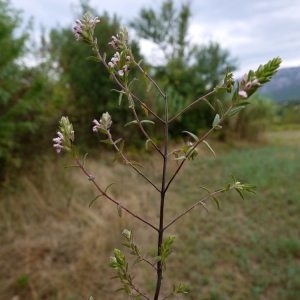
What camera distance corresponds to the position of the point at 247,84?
0.44 metres

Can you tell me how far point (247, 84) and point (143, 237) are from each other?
4.62m

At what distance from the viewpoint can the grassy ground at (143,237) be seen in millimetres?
3604

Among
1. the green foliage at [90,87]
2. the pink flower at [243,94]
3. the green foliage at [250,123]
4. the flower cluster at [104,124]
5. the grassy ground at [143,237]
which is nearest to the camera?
the pink flower at [243,94]

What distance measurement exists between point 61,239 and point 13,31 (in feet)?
10.9

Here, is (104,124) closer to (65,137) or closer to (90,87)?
(65,137)

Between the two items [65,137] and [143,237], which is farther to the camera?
[143,237]

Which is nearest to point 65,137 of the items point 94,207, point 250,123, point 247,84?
point 247,84

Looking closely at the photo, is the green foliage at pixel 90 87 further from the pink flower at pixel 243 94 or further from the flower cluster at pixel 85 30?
the pink flower at pixel 243 94

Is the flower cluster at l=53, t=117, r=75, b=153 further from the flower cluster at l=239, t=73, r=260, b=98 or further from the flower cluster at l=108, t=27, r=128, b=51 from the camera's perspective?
the flower cluster at l=239, t=73, r=260, b=98

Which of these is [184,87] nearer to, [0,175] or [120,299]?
[0,175]

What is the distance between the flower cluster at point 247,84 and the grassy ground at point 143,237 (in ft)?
11.6

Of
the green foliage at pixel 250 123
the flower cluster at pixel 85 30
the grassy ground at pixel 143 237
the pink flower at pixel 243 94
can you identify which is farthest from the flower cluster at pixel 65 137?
the green foliage at pixel 250 123

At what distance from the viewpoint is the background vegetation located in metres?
3.71

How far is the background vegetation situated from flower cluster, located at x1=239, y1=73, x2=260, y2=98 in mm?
3553
